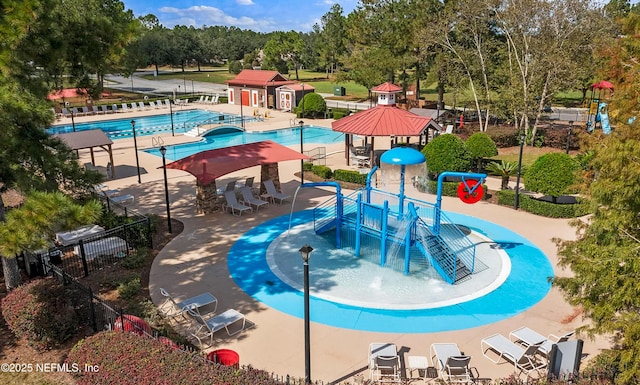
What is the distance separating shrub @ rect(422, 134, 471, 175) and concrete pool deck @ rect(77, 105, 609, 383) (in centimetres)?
156

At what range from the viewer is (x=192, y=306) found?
1286 cm

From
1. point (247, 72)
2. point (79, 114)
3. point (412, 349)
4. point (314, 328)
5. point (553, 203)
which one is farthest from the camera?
point (247, 72)

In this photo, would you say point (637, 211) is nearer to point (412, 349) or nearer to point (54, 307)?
point (412, 349)

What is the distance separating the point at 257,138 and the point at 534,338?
3309cm

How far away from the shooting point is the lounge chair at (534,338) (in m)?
11.2

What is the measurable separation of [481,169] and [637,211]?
20.4 meters

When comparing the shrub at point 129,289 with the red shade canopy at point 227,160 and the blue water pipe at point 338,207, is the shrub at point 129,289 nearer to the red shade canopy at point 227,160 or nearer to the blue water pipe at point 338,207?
the red shade canopy at point 227,160

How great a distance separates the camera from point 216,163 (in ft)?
67.5

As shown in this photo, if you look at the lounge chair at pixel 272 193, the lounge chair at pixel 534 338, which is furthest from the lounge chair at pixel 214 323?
the lounge chair at pixel 272 193

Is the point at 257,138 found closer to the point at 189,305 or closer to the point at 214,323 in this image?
the point at 189,305

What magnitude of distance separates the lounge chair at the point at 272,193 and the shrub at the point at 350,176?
4411mm

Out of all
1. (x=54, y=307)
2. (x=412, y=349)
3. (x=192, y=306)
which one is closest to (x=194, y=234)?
(x=192, y=306)

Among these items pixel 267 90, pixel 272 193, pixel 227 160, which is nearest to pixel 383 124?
pixel 272 193

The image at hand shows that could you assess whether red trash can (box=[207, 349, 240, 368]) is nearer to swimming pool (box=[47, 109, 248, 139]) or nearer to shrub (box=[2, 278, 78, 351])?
shrub (box=[2, 278, 78, 351])
